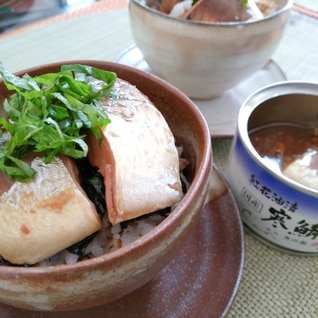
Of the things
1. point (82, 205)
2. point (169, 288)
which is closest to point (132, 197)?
point (82, 205)

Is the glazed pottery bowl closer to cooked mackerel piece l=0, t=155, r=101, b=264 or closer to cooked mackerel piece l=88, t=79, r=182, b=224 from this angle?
cooked mackerel piece l=88, t=79, r=182, b=224

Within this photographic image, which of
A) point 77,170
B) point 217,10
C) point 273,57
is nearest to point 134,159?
point 77,170

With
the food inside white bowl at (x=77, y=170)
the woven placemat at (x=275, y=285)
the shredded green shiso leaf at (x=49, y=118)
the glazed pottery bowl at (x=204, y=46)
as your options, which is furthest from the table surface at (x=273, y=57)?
the shredded green shiso leaf at (x=49, y=118)

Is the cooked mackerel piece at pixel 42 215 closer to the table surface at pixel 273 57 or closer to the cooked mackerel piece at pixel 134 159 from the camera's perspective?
the cooked mackerel piece at pixel 134 159

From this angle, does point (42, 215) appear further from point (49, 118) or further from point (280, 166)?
point (280, 166)

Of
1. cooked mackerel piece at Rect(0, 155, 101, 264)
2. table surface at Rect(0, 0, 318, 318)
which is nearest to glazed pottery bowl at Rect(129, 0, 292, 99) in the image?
table surface at Rect(0, 0, 318, 318)

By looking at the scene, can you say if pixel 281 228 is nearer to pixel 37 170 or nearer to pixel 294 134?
pixel 294 134
